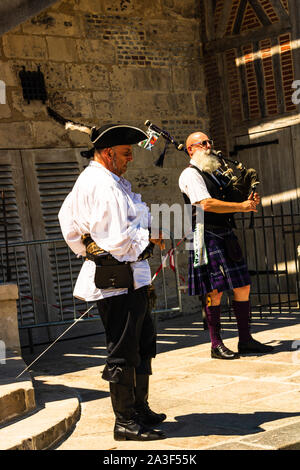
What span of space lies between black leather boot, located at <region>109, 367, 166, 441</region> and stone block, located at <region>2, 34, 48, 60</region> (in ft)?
19.1

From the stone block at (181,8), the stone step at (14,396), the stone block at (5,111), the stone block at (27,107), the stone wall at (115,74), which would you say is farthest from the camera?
the stone block at (181,8)

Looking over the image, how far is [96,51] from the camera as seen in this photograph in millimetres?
9867

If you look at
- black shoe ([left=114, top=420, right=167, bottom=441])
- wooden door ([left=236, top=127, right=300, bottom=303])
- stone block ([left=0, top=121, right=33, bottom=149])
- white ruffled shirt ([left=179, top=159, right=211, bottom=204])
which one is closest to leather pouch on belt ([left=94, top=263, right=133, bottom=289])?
black shoe ([left=114, top=420, right=167, bottom=441])

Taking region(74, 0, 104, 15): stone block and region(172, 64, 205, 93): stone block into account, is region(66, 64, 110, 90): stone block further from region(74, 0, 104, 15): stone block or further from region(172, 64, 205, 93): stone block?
region(172, 64, 205, 93): stone block

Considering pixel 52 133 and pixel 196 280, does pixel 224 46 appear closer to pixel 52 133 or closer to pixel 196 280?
pixel 52 133

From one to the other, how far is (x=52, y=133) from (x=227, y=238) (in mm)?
3664

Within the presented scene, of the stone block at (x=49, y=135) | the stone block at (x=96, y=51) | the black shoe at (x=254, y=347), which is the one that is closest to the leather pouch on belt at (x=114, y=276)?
the black shoe at (x=254, y=347)

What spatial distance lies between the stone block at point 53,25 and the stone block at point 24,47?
10 centimetres

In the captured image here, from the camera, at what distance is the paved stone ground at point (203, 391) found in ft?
14.3

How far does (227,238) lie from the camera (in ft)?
21.6

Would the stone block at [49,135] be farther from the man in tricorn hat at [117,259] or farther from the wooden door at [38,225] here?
the man in tricorn hat at [117,259]
